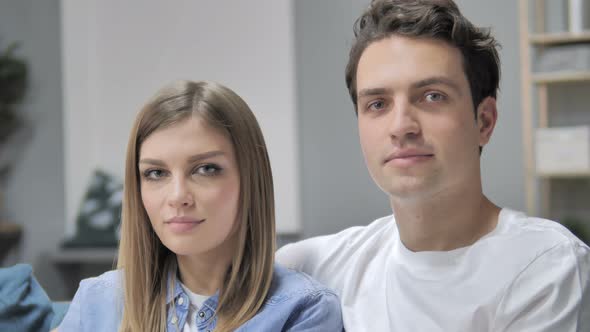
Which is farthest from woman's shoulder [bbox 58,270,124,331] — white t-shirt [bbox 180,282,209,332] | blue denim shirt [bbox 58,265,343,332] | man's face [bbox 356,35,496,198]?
man's face [bbox 356,35,496,198]

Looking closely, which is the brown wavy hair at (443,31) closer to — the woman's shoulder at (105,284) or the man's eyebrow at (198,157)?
the man's eyebrow at (198,157)

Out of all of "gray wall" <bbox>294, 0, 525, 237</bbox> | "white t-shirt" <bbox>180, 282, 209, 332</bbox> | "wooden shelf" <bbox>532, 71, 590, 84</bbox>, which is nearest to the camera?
"white t-shirt" <bbox>180, 282, 209, 332</bbox>

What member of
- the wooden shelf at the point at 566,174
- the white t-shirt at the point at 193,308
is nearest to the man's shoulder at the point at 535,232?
the white t-shirt at the point at 193,308

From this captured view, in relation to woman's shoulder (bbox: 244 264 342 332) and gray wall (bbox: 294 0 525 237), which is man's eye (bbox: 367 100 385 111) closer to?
woman's shoulder (bbox: 244 264 342 332)

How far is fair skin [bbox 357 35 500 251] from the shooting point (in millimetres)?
995

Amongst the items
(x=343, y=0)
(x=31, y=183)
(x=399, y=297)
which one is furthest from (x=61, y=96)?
(x=399, y=297)

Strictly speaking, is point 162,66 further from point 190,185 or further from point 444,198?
point 444,198

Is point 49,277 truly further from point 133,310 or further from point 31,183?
point 133,310

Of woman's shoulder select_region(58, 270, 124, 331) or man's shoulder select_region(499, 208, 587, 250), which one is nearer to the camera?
man's shoulder select_region(499, 208, 587, 250)

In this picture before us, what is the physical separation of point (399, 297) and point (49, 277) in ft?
9.88

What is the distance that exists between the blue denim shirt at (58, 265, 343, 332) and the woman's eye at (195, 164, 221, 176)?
0.22 metres

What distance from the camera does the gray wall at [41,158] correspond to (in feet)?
12.0

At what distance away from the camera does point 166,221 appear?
3.63 ft

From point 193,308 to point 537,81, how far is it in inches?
91.4
